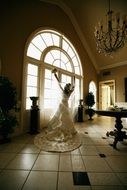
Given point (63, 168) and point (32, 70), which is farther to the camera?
point (32, 70)

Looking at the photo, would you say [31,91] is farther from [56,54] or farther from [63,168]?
[63,168]

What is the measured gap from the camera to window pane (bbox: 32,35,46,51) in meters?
4.20

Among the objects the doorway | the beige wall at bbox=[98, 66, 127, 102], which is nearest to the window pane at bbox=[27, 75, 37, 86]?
the doorway

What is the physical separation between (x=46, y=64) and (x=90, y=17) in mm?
3087

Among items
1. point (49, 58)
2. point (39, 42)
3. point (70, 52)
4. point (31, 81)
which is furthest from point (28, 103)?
point (70, 52)

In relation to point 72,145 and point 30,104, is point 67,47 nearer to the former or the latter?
point 30,104

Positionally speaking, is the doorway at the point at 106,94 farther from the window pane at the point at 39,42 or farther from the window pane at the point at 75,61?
the window pane at the point at 39,42

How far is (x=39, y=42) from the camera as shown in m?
4.36

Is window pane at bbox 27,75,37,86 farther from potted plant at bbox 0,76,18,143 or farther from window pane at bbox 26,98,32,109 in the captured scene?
potted plant at bbox 0,76,18,143

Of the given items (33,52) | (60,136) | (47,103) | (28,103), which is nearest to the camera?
(60,136)

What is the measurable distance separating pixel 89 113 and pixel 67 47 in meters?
3.68

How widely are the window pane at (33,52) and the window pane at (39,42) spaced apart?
0.62 feet

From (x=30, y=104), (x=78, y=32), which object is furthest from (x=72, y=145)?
(x=78, y=32)

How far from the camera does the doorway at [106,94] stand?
25.4ft
